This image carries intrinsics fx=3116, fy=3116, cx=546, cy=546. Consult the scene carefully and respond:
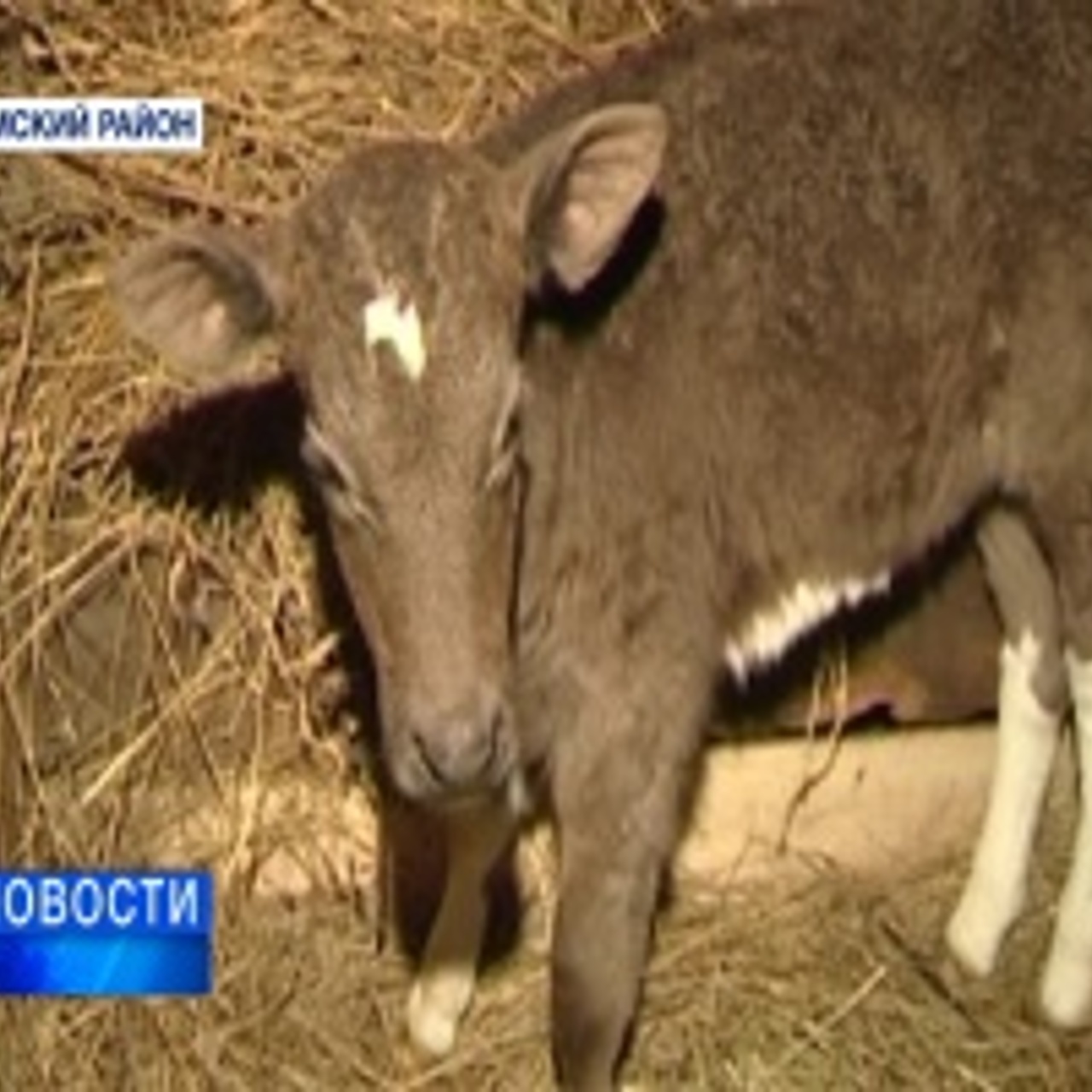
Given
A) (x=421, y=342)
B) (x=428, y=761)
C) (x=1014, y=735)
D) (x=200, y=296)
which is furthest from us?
(x=1014, y=735)

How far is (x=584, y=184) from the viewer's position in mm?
3854

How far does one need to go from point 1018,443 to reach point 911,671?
0.58 metres

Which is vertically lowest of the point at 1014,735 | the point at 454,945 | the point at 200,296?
the point at 454,945

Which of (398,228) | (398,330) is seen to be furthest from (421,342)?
(398,228)

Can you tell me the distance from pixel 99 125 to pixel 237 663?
818 mm

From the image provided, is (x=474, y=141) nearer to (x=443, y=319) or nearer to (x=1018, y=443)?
(x=443, y=319)

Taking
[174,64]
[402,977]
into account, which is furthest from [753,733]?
[174,64]

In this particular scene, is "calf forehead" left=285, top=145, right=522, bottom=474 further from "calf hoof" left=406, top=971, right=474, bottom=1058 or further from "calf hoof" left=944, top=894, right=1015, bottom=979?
"calf hoof" left=944, top=894, right=1015, bottom=979

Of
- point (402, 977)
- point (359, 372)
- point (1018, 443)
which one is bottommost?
point (402, 977)

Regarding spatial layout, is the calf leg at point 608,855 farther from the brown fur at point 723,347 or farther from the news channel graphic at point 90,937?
the news channel graphic at point 90,937

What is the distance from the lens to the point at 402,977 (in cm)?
476

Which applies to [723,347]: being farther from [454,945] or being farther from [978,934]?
[978,934]

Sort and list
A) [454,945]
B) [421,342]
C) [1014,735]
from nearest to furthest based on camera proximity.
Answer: [421,342], [454,945], [1014,735]

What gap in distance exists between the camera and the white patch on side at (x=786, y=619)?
442 cm
